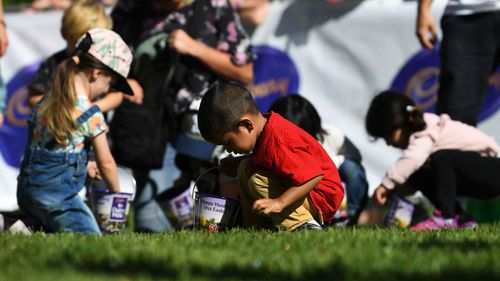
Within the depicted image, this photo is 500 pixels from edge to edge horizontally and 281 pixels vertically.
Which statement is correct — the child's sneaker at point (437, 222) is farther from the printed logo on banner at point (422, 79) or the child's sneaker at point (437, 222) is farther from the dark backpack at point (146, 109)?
the dark backpack at point (146, 109)

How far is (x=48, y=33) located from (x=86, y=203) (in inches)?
111

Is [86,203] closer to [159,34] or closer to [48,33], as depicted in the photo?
[159,34]

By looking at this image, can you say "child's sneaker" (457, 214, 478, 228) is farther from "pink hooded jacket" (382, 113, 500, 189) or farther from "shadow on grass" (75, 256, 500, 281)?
"shadow on grass" (75, 256, 500, 281)

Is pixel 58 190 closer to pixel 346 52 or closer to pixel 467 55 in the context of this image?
pixel 467 55

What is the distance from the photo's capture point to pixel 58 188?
20.1 ft

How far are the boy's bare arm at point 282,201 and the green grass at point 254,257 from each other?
0.42 feet

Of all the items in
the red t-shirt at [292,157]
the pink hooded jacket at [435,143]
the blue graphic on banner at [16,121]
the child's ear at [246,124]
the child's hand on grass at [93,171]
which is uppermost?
the child's ear at [246,124]

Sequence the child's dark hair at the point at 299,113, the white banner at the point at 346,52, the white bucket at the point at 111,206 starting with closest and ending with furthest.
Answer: the white bucket at the point at 111,206 < the child's dark hair at the point at 299,113 < the white banner at the point at 346,52

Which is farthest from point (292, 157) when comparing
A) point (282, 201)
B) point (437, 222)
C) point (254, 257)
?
point (437, 222)

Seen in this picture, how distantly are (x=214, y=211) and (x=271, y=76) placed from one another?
3219mm

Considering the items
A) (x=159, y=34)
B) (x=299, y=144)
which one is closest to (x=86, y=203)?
(x=159, y=34)

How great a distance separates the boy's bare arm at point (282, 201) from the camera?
5.19m

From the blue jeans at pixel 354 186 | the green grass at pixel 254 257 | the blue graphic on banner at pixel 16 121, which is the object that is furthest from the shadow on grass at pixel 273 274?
the blue graphic on banner at pixel 16 121

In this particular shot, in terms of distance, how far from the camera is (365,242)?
4.77m
